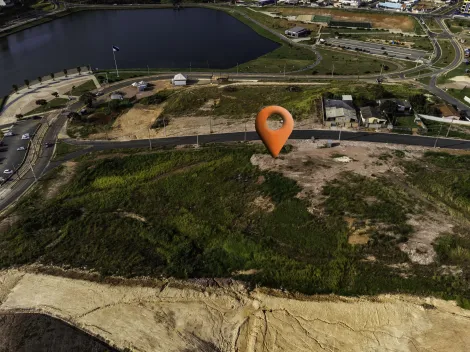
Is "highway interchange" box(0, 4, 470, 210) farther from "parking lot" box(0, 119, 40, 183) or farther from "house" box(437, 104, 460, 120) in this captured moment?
"house" box(437, 104, 460, 120)

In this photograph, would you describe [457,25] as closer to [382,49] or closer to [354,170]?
[382,49]

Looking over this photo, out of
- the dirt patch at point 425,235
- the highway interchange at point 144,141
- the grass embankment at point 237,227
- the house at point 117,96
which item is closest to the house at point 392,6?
the highway interchange at point 144,141

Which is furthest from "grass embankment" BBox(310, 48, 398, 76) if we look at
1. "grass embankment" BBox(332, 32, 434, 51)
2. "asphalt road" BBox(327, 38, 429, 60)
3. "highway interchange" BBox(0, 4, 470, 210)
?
"highway interchange" BBox(0, 4, 470, 210)

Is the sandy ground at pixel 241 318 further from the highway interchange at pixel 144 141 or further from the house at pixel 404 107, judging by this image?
the house at pixel 404 107

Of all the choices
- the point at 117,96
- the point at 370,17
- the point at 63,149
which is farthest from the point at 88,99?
the point at 370,17

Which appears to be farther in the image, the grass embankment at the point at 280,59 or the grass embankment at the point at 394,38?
the grass embankment at the point at 394,38

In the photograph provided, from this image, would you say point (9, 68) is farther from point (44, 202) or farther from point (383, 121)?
point (383, 121)
